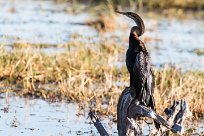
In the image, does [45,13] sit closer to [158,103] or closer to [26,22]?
[26,22]

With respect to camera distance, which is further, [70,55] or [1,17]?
[1,17]

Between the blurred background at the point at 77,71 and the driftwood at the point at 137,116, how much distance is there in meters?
1.47

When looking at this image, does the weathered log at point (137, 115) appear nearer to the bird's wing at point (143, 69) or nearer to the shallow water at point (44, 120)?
the bird's wing at point (143, 69)

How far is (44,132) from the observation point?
772cm

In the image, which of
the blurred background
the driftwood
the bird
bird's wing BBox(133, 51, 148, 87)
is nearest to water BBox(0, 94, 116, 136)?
the blurred background

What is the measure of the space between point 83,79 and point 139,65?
3.06 m

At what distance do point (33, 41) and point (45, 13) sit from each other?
18.3 feet

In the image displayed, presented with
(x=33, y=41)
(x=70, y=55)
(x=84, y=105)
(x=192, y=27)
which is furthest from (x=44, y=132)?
(x=192, y=27)

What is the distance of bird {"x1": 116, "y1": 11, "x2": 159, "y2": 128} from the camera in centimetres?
621

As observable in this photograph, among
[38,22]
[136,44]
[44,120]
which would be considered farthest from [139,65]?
[38,22]

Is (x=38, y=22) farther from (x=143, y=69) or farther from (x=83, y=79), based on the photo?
(x=143, y=69)

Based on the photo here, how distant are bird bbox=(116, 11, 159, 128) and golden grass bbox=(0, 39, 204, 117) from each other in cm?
222

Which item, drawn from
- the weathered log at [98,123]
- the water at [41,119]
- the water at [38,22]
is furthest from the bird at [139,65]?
the water at [38,22]

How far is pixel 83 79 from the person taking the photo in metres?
9.18
